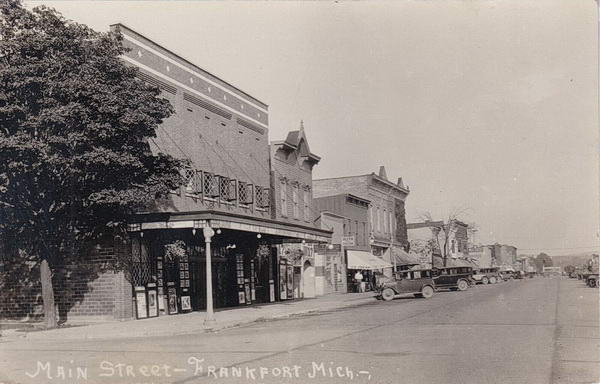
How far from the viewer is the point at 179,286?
25.1 metres

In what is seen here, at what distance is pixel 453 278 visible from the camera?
136 ft

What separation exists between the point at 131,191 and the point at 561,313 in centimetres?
1390

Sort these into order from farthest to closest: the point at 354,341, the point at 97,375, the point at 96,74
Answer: the point at 96,74 → the point at 354,341 → the point at 97,375

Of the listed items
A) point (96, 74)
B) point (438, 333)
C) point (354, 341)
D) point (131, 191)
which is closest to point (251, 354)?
point (354, 341)

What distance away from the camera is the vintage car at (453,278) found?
41.0 m

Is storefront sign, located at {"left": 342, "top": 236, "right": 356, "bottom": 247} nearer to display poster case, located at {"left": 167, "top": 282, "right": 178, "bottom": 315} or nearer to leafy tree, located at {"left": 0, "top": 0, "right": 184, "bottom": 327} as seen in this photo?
display poster case, located at {"left": 167, "top": 282, "right": 178, "bottom": 315}

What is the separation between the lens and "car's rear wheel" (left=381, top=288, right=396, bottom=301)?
34.6 m

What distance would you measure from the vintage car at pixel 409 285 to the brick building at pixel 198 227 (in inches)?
209

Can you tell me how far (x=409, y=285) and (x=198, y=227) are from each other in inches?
679

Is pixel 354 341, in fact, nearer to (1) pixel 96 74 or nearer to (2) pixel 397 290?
(1) pixel 96 74

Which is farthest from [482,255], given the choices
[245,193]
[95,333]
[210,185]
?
[95,333]

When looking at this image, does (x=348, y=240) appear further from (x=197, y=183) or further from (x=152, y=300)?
(x=152, y=300)

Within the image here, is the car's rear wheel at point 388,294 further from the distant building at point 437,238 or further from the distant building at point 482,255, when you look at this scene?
the distant building at point 482,255

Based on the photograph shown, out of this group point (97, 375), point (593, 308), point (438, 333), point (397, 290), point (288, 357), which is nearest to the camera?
point (97, 375)
